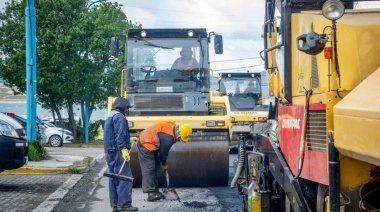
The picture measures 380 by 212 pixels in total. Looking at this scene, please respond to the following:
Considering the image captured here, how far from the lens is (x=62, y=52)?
111 feet

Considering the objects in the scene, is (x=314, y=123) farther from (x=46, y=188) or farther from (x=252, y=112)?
(x=252, y=112)

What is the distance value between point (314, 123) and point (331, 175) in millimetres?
647

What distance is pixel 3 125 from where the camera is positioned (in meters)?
12.0

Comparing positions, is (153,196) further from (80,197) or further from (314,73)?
(314,73)

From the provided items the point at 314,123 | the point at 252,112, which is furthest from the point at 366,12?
the point at 252,112

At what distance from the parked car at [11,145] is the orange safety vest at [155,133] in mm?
2150

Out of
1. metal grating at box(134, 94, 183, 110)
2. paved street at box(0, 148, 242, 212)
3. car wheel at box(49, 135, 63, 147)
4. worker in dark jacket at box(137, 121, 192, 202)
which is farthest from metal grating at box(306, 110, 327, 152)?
car wheel at box(49, 135, 63, 147)

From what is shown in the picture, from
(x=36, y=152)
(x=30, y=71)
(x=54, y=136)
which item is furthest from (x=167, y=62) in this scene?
(x=54, y=136)

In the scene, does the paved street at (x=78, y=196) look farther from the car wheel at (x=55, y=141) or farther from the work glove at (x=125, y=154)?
the car wheel at (x=55, y=141)

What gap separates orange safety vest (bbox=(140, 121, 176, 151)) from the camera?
448 inches

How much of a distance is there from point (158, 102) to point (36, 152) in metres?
6.04

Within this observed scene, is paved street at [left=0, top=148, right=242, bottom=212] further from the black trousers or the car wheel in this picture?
the car wheel

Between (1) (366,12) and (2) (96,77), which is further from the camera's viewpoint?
(2) (96,77)

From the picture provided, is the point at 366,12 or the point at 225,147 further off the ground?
the point at 366,12
